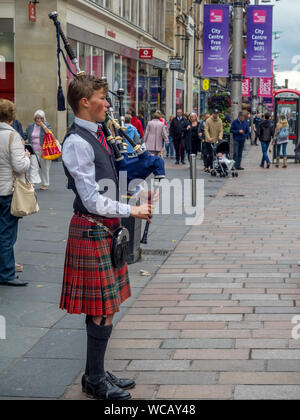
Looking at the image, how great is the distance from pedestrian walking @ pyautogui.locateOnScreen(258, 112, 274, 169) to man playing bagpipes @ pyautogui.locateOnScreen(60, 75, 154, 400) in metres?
19.8

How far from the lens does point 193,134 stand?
22578mm

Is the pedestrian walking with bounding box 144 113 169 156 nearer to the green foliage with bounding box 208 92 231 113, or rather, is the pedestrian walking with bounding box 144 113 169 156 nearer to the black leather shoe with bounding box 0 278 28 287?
the green foliage with bounding box 208 92 231 113

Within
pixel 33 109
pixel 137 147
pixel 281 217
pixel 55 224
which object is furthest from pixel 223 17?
pixel 137 147

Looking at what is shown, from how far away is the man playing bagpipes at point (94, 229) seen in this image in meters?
3.94

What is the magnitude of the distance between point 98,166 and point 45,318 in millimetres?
2211

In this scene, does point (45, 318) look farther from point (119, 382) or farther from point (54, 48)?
point (54, 48)

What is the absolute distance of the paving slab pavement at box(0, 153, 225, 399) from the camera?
4.43 meters

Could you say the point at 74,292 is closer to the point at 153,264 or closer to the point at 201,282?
the point at 201,282

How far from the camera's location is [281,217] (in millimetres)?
11828

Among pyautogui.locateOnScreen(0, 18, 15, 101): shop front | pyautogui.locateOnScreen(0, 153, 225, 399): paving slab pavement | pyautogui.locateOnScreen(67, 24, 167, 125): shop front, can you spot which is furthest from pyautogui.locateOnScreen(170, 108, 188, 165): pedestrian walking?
pyautogui.locateOnScreen(0, 153, 225, 399): paving slab pavement

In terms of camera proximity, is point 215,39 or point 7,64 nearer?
point 7,64

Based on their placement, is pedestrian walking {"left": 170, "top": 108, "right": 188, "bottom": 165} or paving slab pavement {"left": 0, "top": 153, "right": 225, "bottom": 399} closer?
paving slab pavement {"left": 0, "top": 153, "right": 225, "bottom": 399}

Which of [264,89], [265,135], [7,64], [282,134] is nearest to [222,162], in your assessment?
[265,135]

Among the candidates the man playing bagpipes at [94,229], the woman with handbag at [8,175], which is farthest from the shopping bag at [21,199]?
the man playing bagpipes at [94,229]
